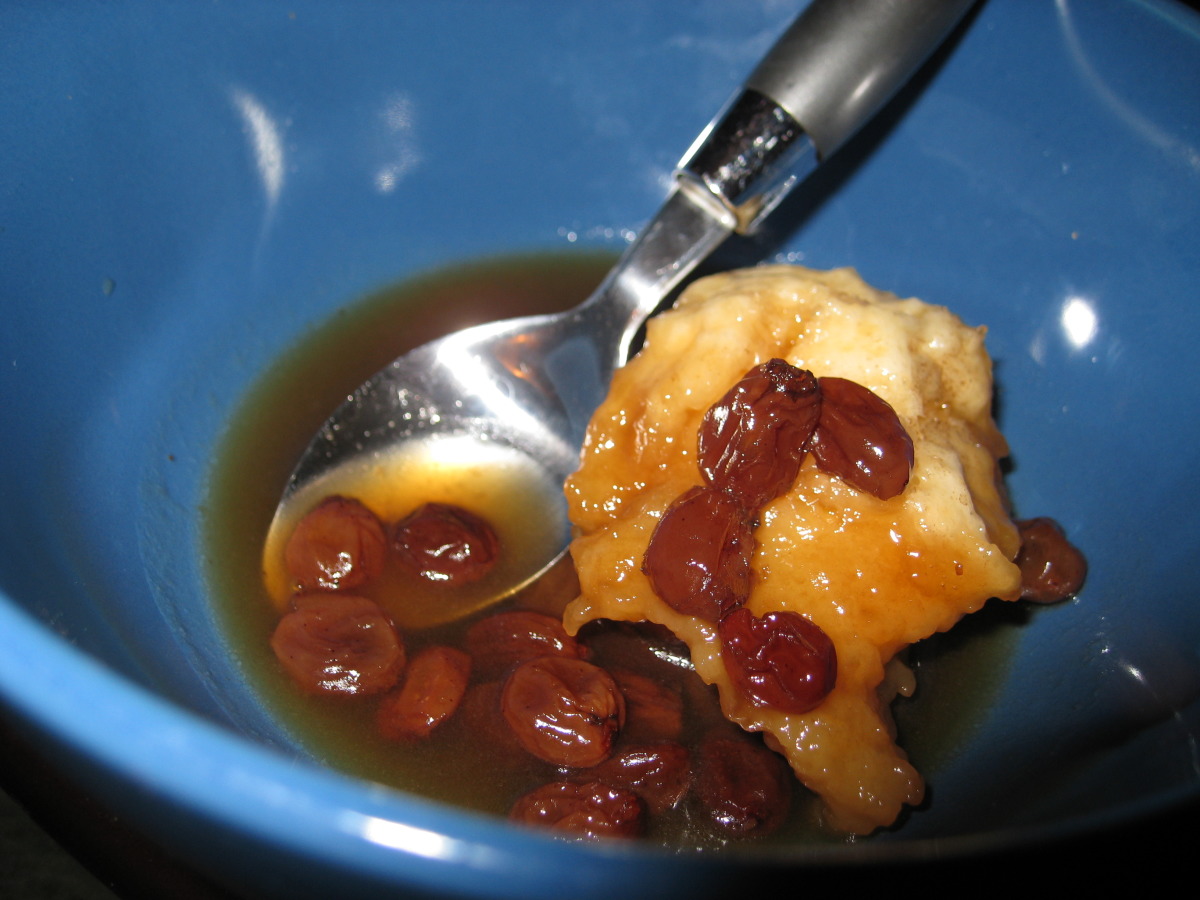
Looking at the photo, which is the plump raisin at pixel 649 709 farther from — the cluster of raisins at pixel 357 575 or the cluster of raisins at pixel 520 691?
the cluster of raisins at pixel 357 575

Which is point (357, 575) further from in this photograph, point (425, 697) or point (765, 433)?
point (765, 433)

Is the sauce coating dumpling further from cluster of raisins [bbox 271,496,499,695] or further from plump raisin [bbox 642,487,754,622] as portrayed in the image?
cluster of raisins [bbox 271,496,499,695]

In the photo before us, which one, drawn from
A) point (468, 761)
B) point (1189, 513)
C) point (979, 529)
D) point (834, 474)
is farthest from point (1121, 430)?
point (468, 761)

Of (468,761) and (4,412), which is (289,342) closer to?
(4,412)

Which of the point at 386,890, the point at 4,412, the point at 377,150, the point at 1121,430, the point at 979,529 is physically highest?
the point at 1121,430

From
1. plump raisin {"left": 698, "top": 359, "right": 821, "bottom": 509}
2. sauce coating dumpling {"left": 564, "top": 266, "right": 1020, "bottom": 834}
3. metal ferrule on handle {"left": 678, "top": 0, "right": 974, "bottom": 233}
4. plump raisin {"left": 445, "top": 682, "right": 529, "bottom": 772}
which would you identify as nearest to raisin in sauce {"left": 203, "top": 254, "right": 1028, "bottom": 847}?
plump raisin {"left": 445, "top": 682, "right": 529, "bottom": 772}

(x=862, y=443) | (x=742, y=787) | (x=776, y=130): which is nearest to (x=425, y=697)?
(x=742, y=787)
